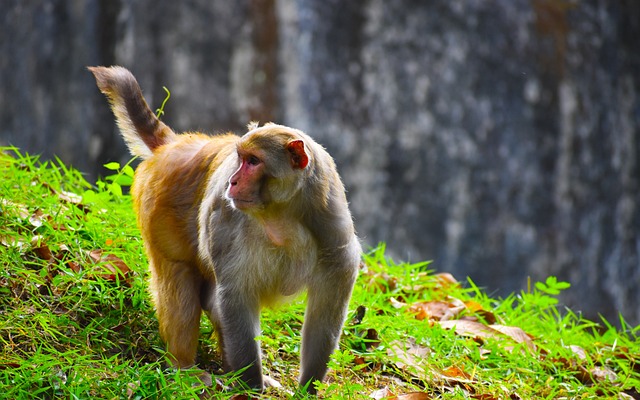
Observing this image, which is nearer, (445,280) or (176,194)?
(176,194)

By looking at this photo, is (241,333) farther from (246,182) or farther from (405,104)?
(405,104)

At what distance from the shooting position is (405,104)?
965cm

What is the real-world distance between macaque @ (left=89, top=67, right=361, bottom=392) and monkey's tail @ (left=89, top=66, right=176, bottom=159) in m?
0.44

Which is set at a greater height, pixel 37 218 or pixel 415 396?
pixel 37 218

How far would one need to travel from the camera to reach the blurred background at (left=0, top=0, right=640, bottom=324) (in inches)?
372

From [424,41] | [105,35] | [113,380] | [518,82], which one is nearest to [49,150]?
[105,35]

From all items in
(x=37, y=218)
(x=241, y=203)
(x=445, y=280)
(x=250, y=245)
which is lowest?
(x=445, y=280)

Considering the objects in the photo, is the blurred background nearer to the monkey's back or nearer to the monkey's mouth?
the monkey's back

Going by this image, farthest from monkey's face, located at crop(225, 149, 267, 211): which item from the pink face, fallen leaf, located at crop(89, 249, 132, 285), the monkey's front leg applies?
fallen leaf, located at crop(89, 249, 132, 285)

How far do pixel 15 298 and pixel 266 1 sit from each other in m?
5.68

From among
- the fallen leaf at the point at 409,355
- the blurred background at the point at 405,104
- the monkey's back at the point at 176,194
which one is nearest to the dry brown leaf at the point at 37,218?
the monkey's back at the point at 176,194

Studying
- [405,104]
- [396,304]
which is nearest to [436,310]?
[396,304]

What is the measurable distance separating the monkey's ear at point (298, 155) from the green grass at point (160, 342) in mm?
906

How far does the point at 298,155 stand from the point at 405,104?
5.89 metres
